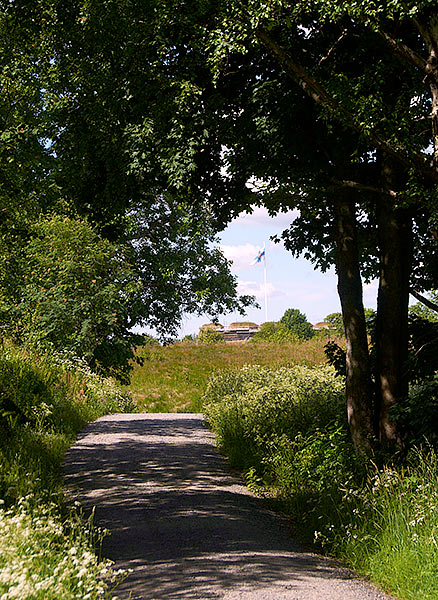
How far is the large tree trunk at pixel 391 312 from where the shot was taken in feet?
29.0

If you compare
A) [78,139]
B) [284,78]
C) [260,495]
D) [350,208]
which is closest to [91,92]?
[78,139]

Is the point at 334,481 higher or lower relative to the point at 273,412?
lower

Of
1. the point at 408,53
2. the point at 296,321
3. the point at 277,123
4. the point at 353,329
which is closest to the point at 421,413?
the point at 353,329

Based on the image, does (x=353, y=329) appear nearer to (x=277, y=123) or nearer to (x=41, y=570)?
(x=277, y=123)

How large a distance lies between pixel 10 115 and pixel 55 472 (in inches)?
291

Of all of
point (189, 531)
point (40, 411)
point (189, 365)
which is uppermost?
point (189, 365)

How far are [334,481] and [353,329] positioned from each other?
2.53 metres

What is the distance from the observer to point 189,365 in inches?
1226

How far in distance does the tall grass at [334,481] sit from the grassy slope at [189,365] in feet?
41.7

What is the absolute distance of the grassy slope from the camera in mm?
27625

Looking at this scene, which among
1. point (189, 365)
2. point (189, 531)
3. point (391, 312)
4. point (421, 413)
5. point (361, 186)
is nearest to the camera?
point (189, 531)

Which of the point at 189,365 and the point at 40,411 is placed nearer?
the point at 40,411

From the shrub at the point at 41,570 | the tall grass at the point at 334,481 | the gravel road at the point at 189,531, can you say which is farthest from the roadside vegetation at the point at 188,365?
the shrub at the point at 41,570

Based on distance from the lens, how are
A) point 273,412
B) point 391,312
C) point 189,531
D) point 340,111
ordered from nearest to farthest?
point 189,531 < point 340,111 < point 391,312 < point 273,412
